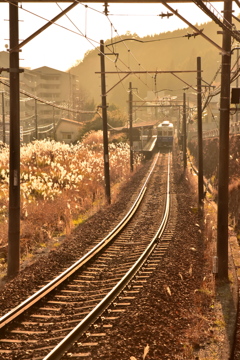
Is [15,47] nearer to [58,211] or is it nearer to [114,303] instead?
[114,303]

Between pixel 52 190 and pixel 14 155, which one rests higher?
pixel 14 155

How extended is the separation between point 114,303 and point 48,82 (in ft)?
360

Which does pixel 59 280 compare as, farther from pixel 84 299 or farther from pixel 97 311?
pixel 97 311

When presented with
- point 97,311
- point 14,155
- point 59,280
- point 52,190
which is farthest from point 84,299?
point 52,190

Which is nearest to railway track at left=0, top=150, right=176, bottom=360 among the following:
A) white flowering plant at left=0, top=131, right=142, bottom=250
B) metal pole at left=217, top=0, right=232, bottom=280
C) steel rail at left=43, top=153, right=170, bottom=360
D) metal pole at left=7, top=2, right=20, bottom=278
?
steel rail at left=43, top=153, right=170, bottom=360

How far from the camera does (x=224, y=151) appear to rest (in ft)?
37.9

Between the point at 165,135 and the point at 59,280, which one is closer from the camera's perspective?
the point at 59,280

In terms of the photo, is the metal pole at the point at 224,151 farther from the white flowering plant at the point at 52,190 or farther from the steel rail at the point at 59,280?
the white flowering plant at the point at 52,190

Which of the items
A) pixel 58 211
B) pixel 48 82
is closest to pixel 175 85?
pixel 48 82

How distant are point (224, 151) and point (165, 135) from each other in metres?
49.8

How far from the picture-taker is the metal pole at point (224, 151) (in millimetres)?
11047

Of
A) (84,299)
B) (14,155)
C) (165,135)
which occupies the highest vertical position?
(165,135)

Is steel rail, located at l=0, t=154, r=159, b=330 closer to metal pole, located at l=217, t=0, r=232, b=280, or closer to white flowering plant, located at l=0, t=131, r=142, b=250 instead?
white flowering plant, located at l=0, t=131, r=142, b=250

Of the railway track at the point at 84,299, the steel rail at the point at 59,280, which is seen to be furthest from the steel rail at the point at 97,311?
the steel rail at the point at 59,280
